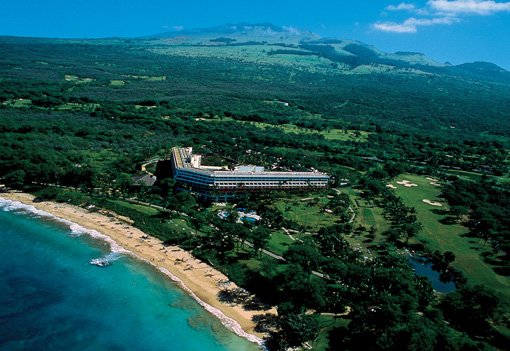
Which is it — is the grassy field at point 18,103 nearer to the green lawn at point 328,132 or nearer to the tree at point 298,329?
the green lawn at point 328,132

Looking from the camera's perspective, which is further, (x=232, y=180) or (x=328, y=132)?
(x=328, y=132)

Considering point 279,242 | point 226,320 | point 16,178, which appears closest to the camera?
point 226,320

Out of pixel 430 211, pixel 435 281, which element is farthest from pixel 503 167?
pixel 435 281

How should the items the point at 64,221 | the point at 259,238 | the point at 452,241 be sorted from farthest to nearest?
the point at 452,241 < the point at 64,221 < the point at 259,238

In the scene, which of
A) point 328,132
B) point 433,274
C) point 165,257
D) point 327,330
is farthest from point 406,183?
point 165,257

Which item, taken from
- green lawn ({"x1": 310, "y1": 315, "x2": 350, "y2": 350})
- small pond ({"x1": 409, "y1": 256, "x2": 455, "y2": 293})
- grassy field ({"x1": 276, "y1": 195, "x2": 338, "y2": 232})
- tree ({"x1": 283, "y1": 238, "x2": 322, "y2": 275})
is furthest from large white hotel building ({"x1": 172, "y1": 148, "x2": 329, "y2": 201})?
green lawn ({"x1": 310, "y1": 315, "x2": 350, "y2": 350})

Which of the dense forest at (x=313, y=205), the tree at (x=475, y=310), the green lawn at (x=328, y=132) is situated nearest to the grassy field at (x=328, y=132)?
the green lawn at (x=328, y=132)

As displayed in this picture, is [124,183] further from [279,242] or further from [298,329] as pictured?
[298,329]
